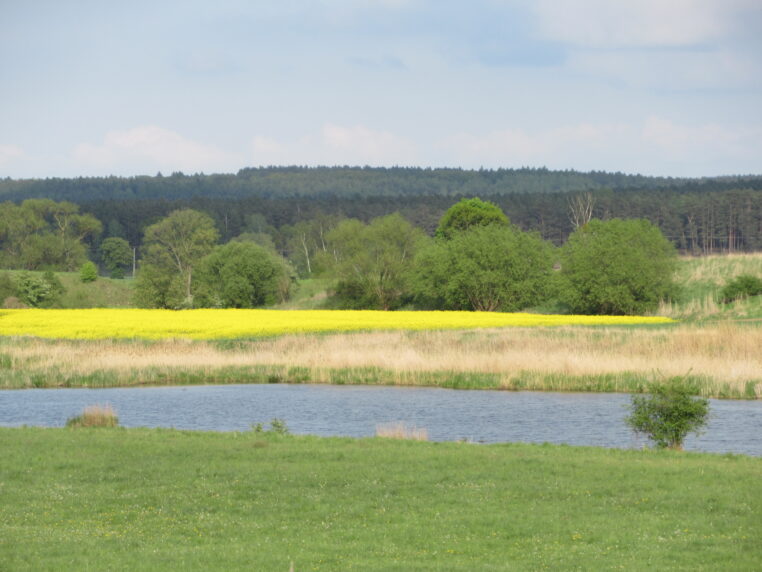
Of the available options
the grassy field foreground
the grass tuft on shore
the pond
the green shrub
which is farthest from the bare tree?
the grassy field foreground

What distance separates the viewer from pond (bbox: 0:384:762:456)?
29.9 m

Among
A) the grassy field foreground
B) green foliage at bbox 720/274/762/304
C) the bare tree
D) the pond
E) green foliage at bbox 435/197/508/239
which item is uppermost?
the bare tree

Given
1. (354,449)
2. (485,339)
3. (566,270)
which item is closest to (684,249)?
(566,270)

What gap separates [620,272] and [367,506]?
220ft

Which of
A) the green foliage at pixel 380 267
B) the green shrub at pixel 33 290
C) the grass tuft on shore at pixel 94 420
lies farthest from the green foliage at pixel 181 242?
the grass tuft on shore at pixel 94 420

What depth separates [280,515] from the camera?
1686 cm

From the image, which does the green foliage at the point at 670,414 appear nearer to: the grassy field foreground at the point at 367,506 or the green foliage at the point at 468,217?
the grassy field foreground at the point at 367,506

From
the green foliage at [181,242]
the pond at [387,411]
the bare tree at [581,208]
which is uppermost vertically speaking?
the bare tree at [581,208]

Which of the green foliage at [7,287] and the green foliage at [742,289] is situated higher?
the green foliage at [742,289]

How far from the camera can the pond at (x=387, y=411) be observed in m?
29.9

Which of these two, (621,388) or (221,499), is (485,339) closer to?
(621,388)

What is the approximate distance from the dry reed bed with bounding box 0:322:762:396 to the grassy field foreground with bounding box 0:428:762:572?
19.7 m

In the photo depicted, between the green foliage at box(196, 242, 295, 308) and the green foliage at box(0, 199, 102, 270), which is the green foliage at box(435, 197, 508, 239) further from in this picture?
the green foliage at box(0, 199, 102, 270)

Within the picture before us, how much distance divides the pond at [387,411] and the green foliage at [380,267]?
59.2 metres
